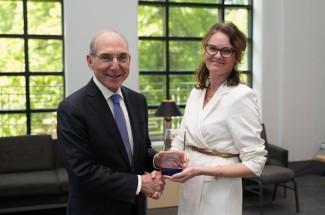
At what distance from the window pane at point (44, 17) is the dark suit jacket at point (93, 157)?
3.75 meters

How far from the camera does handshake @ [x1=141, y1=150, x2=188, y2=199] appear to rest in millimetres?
1757

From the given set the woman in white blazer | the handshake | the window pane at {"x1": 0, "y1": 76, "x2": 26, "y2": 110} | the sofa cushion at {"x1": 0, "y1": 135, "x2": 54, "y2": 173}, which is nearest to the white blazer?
the woman in white blazer

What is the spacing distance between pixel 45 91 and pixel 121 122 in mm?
3769

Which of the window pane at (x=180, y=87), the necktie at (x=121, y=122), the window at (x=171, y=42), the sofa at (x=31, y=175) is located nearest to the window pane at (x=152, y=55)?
the window at (x=171, y=42)

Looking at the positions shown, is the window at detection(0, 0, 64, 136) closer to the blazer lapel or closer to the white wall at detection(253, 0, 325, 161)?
the white wall at detection(253, 0, 325, 161)

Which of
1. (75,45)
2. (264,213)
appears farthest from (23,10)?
(264,213)

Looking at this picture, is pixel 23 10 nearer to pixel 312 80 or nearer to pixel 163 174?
pixel 163 174

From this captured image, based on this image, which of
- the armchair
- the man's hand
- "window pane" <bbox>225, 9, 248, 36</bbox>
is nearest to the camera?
the man's hand

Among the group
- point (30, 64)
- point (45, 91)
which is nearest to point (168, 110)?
point (45, 91)

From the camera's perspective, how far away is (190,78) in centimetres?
593

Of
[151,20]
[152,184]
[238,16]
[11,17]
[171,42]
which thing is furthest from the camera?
[238,16]

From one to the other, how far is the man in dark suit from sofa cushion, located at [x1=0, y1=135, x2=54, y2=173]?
3171 mm

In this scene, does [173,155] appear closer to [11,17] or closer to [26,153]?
[26,153]

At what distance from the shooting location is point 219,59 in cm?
185
